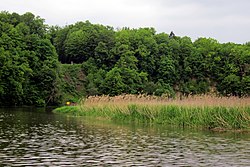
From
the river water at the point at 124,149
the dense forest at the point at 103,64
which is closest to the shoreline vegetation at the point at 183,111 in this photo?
the river water at the point at 124,149

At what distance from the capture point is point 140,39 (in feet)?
306

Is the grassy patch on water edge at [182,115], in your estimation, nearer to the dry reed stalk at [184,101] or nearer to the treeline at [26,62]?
the dry reed stalk at [184,101]

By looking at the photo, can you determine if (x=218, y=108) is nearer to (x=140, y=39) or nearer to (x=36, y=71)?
(x=36, y=71)

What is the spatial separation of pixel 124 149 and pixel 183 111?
1214 centimetres

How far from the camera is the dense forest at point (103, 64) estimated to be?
6794 cm

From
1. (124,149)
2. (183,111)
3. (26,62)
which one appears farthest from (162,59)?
(124,149)

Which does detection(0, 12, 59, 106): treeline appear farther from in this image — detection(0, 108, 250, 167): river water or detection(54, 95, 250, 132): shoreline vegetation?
detection(0, 108, 250, 167): river water

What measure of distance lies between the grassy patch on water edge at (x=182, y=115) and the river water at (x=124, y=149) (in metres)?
2.22

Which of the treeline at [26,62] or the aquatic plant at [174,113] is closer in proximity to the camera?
the aquatic plant at [174,113]

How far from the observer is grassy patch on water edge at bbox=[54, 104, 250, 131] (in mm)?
24062

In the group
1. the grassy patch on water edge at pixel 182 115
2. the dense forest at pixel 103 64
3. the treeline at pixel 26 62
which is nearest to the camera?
the grassy patch on water edge at pixel 182 115

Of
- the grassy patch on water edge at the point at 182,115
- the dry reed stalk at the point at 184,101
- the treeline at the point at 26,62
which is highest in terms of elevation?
the treeline at the point at 26,62

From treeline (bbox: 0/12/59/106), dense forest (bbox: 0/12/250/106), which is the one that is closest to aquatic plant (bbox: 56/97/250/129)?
treeline (bbox: 0/12/59/106)

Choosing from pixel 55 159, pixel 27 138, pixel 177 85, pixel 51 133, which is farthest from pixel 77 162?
pixel 177 85
